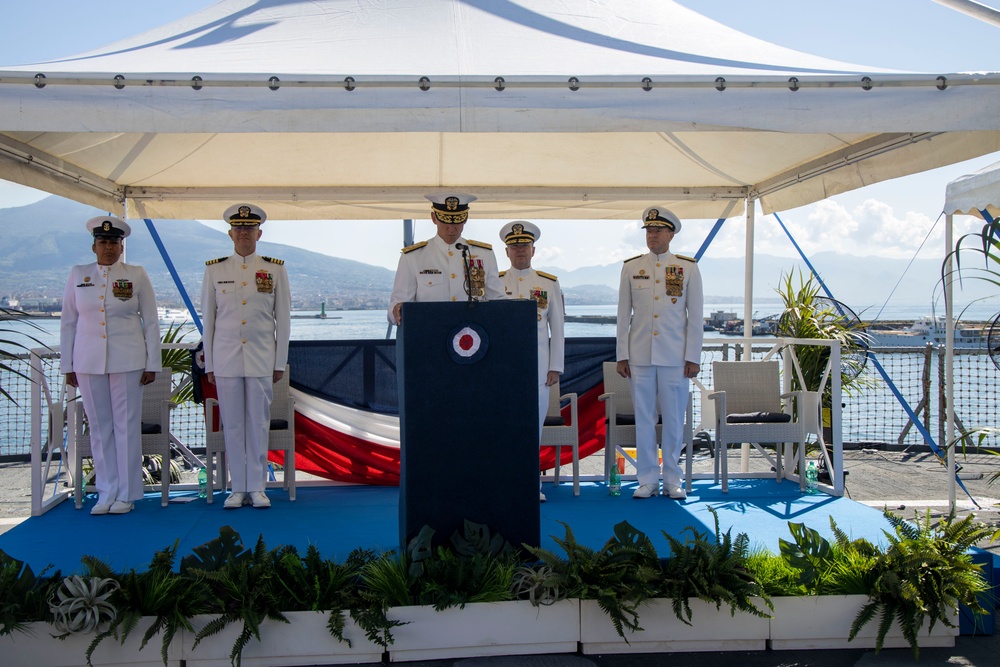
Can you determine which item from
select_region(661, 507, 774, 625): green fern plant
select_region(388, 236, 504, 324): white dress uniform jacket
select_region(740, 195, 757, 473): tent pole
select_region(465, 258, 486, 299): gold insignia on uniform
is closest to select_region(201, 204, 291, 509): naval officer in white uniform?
select_region(388, 236, 504, 324): white dress uniform jacket

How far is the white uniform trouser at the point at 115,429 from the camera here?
189 inches

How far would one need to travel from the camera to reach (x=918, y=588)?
9.84ft

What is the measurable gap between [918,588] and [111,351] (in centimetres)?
422

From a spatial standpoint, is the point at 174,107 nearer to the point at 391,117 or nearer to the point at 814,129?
the point at 391,117

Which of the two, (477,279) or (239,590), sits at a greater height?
(477,279)

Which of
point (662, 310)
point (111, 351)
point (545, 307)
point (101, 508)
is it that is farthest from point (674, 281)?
point (101, 508)

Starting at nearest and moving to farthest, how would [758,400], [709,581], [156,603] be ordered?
[156,603] → [709,581] → [758,400]

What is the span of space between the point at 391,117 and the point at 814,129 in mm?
1754

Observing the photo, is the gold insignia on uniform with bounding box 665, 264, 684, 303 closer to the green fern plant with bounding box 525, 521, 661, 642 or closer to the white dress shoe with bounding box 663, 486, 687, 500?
the white dress shoe with bounding box 663, 486, 687, 500

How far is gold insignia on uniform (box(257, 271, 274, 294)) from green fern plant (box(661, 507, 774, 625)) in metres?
2.92

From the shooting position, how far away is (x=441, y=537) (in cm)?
311

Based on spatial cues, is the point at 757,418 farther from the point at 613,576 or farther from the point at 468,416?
the point at 468,416

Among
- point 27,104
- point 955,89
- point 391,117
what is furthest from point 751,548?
point 27,104

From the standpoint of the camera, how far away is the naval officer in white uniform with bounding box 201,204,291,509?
15.9ft
